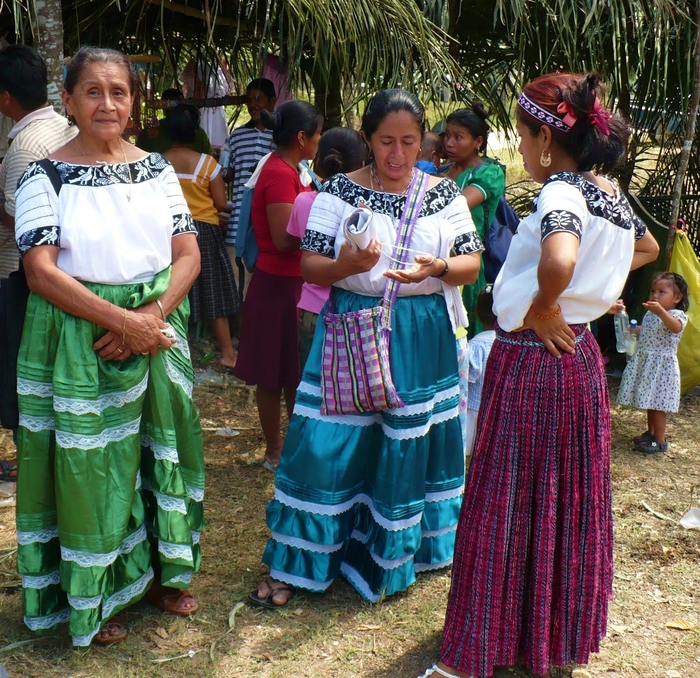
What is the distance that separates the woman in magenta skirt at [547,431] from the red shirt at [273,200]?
5.28 feet

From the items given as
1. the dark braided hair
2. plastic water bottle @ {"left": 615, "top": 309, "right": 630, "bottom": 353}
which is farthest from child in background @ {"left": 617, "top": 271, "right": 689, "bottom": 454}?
plastic water bottle @ {"left": 615, "top": 309, "right": 630, "bottom": 353}

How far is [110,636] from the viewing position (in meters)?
3.09

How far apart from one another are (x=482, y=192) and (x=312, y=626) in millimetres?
2735

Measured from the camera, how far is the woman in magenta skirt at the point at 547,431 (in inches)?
103

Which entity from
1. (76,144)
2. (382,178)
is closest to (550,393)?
(382,178)

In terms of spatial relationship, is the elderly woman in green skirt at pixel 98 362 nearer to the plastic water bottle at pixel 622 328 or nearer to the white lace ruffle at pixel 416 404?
the white lace ruffle at pixel 416 404

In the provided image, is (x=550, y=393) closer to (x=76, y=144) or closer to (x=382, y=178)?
(x=382, y=178)

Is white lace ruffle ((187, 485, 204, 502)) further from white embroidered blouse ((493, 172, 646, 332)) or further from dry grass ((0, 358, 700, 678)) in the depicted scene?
white embroidered blouse ((493, 172, 646, 332))

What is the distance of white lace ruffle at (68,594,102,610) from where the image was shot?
293cm

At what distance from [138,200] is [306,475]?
48.0 inches

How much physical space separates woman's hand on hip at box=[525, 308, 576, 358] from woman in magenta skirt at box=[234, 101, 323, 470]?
5.64 ft

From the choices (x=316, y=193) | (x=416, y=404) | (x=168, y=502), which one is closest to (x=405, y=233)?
(x=416, y=404)

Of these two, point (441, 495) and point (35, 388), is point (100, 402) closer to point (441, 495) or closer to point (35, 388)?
point (35, 388)

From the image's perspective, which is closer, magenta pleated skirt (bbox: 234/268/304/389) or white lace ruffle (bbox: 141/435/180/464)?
white lace ruffle (bbox: 141/435/180/464)
